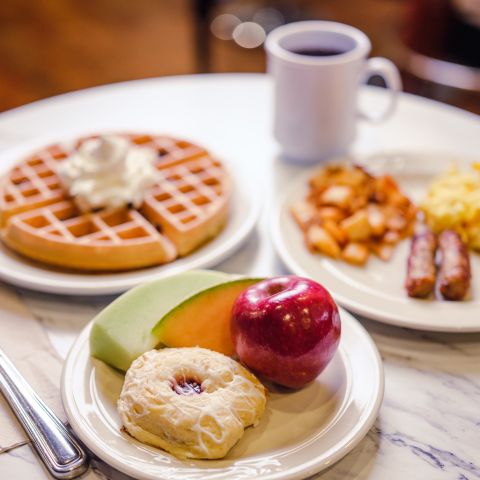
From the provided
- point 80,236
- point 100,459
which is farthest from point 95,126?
point 100,459

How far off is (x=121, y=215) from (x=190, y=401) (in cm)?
64

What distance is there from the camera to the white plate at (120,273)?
4.32ft

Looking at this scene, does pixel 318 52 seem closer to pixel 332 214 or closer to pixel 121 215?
pixel 332 214

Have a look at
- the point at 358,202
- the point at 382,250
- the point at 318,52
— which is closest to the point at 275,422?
the point at 382,250

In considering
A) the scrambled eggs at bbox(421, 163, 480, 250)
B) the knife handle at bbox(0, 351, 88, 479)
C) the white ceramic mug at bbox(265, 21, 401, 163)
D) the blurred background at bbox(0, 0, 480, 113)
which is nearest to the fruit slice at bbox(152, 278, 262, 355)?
the knife handle at bbox(0, 351, 88, 479)

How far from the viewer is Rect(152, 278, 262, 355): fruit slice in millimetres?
1100

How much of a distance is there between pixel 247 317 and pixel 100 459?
0.28 metres

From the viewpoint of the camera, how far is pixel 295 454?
3.16ft

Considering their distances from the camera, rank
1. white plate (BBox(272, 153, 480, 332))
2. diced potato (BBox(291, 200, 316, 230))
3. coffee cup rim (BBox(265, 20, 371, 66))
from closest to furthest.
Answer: white plate (BBox(272, 153, 480, 332)) < diced potato (BBox(291, 200, 316, 230)) < coffee cup rim (BBox(265, 20, 371, 66))

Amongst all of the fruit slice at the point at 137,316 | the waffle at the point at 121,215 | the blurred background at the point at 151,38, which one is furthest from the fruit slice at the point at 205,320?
Result: the blurred background at the point at 151,38

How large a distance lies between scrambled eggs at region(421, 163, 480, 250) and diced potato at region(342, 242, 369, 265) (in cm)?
17

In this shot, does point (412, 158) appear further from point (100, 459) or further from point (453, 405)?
point (100, 459)

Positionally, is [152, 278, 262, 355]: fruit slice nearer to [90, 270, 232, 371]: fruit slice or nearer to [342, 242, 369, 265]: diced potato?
[90, 270, 232, 371]: fruit slice

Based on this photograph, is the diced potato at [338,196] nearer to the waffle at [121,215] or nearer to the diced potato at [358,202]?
the diced potato at [358,202]
